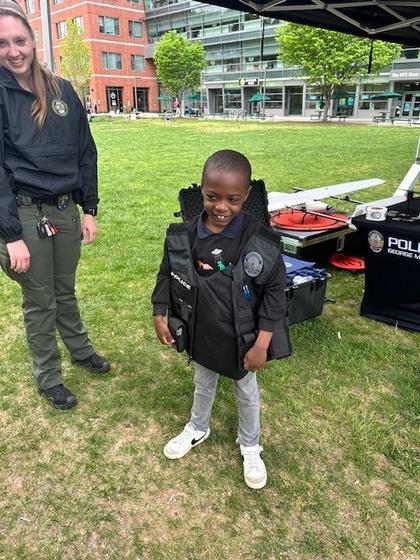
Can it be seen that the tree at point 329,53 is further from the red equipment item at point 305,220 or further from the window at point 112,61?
the red equipment item at point 305,220

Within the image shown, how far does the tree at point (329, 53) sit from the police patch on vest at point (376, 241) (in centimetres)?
3213

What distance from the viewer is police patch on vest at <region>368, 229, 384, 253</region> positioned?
12.1ft

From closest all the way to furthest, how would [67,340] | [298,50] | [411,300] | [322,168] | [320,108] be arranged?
[67,340]
[411,300]
[322,168]
[298,50]
[320,108]

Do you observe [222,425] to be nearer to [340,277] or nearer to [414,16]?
[340,277]

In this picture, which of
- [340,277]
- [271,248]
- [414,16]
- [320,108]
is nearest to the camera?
[271,248]

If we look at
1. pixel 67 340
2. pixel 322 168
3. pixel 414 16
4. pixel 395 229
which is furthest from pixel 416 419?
pixel 322 168

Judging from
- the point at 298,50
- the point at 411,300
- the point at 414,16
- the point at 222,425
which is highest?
the point at 298,50

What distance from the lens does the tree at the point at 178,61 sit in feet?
147

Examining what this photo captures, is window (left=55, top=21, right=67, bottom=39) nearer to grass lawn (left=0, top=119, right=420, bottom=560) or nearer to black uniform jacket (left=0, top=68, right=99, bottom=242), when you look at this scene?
grass lawn (left=0, top=119, right=420, bottom=560)

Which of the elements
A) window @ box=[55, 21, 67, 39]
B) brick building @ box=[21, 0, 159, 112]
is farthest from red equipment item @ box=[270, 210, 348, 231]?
window @ box=[55, 21, 67, 39]

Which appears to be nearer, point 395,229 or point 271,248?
point 271,248

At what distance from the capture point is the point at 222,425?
2658 millimetres

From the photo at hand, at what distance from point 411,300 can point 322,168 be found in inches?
329

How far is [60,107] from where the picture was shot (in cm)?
235
